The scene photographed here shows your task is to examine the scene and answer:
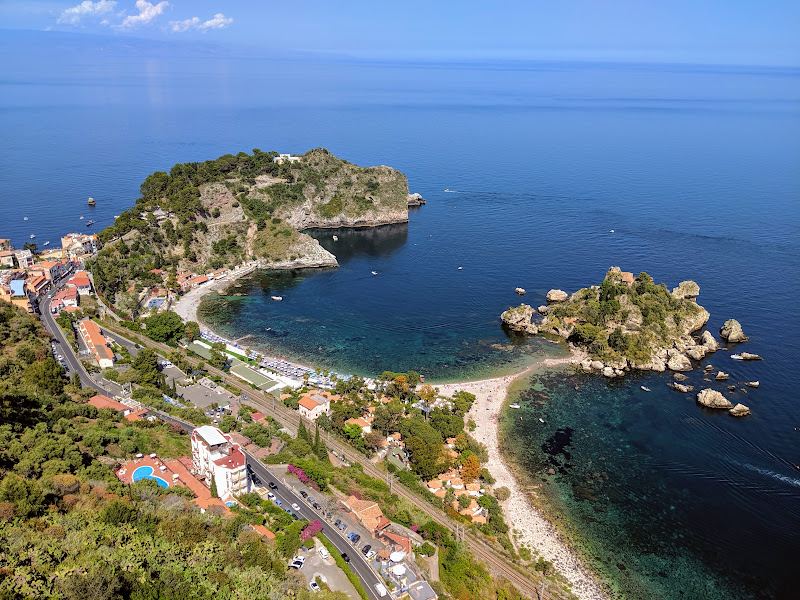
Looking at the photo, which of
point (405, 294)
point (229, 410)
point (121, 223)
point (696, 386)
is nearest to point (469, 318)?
point (405, 294)

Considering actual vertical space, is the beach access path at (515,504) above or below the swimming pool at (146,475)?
below

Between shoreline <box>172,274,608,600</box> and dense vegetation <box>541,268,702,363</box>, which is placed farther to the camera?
dense vegetation <box>541,268,702,363</box>

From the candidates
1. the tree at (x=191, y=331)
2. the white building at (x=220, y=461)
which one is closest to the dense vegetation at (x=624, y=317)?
the tree at (x=191, y=331)

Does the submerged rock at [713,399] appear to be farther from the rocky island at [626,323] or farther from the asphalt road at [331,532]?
the asphalt road at [331,532]

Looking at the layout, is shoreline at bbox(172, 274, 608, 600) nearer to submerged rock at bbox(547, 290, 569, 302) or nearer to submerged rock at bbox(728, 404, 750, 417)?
submerged rock at bbox(547, 290, 569, 302)

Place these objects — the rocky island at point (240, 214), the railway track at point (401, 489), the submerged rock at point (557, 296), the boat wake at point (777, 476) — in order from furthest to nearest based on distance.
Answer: the rocky island at point (240, 214), the submerged rock at point (557, 296), the boat wake at point (777, 476), the railway track at point (401, 489)

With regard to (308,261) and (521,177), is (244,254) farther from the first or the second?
(521,177)

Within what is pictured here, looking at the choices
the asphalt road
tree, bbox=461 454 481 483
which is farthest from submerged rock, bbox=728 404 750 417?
the asphalt road
